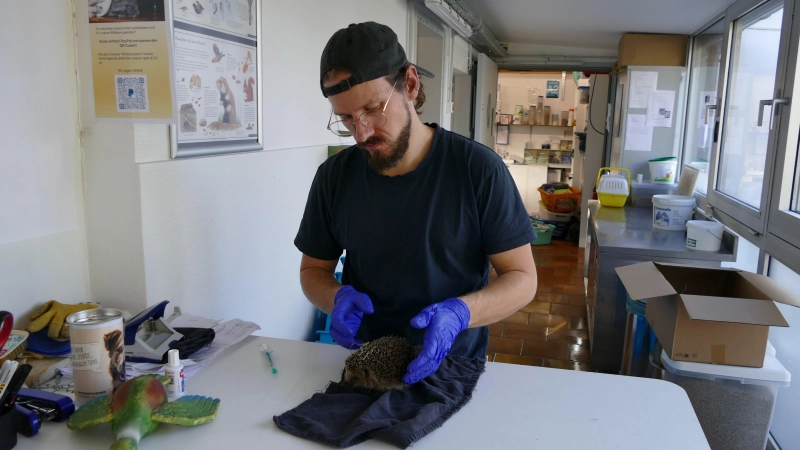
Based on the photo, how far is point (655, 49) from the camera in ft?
15.0

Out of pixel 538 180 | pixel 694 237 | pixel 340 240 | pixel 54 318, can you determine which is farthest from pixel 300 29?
pixel 538 180

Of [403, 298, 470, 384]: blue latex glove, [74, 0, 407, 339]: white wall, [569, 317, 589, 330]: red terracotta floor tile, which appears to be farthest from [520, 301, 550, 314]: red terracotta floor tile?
[403, 298, 470, 384]: blue latex glove

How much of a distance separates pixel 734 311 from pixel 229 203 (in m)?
1.60

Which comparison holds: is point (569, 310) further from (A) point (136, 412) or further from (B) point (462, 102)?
(A) point (136, 412)

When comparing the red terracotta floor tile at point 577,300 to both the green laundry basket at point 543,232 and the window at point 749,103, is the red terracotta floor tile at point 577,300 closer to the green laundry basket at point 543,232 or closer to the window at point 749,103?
the window at point 749,103

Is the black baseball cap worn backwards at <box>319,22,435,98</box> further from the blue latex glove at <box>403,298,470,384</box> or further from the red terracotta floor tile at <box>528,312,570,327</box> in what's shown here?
the red terracotta floor tile at <box>528,312,570,327</box>

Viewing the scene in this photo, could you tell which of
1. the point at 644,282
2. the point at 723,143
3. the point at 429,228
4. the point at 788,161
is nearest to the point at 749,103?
the point at 723,143

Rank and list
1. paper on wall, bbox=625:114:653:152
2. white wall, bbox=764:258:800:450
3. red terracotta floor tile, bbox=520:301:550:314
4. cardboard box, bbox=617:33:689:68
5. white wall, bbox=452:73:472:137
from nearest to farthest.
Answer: white wall, bbox=764:258:800:450 → red terracotta floor tile, bbox=520:301:550:314 → cardboard box, bbox=617:33:689:68 → paper on wall, bbox=625:114:653:152 → white wall, bbox=452:73:472:137

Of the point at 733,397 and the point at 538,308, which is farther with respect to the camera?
the point at 538,308

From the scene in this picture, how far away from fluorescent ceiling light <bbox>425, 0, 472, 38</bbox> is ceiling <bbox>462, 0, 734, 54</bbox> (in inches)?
6.1

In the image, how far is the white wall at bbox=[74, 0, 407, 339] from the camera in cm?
144

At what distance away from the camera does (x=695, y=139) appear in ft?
14.1

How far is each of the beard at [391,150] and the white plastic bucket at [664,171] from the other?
12.2 feet

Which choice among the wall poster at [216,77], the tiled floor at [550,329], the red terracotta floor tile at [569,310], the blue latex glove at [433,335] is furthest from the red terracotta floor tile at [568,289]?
the blue latex glove at [433,335]
